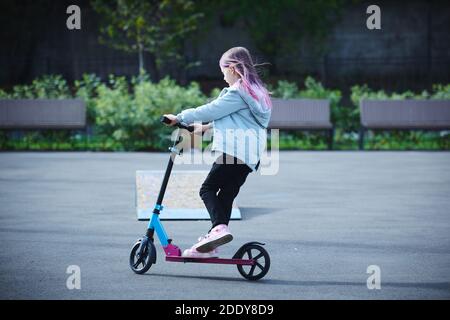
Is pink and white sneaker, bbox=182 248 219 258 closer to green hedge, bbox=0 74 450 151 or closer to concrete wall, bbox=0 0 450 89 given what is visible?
green hedge, bbox=0 74 450 151

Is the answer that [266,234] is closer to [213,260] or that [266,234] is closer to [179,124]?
[213,260]

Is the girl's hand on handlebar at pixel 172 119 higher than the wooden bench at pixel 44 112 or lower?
higher

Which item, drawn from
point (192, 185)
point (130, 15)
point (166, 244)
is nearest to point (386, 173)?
point (192, 185)

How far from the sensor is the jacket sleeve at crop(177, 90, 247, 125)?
659cm

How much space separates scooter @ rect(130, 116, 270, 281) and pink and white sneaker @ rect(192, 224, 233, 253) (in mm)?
85

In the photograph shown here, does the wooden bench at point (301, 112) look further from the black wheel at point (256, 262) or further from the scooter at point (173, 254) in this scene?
the black wheel at point (256, 262)

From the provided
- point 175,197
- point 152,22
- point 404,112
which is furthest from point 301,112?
point 175,197

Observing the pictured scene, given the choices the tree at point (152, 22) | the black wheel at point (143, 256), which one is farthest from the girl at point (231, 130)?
the tree at point (152, 22)

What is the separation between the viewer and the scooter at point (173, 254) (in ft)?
22.0

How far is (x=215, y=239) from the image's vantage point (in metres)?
6.65

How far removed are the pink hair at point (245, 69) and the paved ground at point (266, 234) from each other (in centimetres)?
128

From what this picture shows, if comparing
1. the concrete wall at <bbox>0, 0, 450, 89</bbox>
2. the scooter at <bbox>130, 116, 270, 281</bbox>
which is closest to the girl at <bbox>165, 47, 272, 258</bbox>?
the scooter at <bbox>130, 116, 270, 281</bbox>

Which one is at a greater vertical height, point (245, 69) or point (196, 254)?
point (245, 69)

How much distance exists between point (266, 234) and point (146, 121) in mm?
10659
